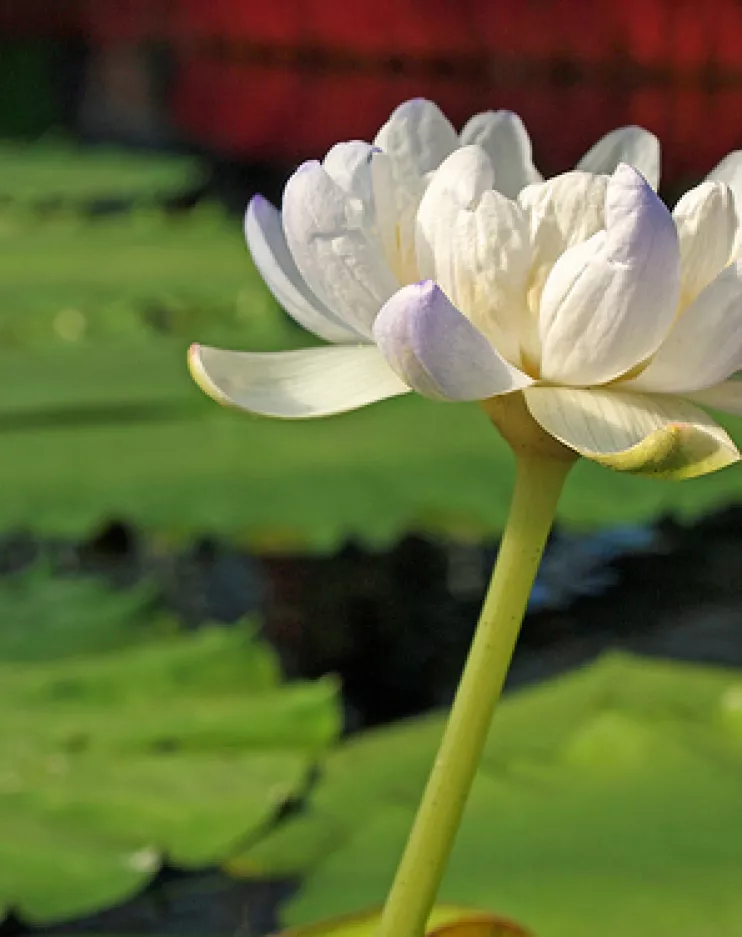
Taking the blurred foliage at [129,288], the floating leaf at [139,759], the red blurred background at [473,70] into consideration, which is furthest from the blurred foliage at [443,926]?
the red blurred background at [473,70]

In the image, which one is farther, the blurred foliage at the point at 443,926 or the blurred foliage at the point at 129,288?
the blurred foliage at the point at 129,288

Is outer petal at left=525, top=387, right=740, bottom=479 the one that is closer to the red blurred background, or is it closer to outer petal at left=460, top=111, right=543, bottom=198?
outer petal at left=460, top=111, right=543, bottom=198

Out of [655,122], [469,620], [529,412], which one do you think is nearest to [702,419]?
[529,412]

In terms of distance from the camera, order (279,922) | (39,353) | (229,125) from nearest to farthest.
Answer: (279,922), (39,353), (229,125)

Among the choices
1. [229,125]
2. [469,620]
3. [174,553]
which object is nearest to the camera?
[469,620]

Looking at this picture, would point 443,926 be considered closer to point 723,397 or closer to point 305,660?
point 723,397

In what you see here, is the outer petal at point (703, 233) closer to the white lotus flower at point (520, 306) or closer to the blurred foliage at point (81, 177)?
the white lotus flower at point (520, 306)

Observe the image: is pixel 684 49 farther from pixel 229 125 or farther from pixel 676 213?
pixel 676 213
